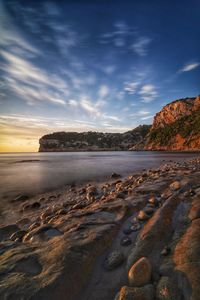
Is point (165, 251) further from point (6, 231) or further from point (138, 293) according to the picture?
point (6, 231)

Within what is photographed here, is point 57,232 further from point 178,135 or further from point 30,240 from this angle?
point 178,135

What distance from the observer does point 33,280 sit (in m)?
2.26

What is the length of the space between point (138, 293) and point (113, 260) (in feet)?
2.74

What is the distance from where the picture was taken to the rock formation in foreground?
89.9 m

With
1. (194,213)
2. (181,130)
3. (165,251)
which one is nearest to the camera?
(165,251)

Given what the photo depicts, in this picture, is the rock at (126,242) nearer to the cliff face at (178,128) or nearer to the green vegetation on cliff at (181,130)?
the cliff face at (178,128)

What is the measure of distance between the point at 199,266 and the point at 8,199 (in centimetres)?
887

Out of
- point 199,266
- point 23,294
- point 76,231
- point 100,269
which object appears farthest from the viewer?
point 76,231

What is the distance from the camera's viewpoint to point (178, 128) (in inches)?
4198

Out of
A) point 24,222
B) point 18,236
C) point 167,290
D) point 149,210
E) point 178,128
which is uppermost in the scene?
point 178,128

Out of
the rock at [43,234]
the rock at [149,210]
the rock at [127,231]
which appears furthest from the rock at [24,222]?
the rock at [149,210]

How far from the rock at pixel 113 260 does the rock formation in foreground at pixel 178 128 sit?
284 feet

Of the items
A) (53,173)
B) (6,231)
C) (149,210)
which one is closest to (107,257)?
(149,210)

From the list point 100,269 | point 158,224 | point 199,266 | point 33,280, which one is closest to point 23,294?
point 33,280
